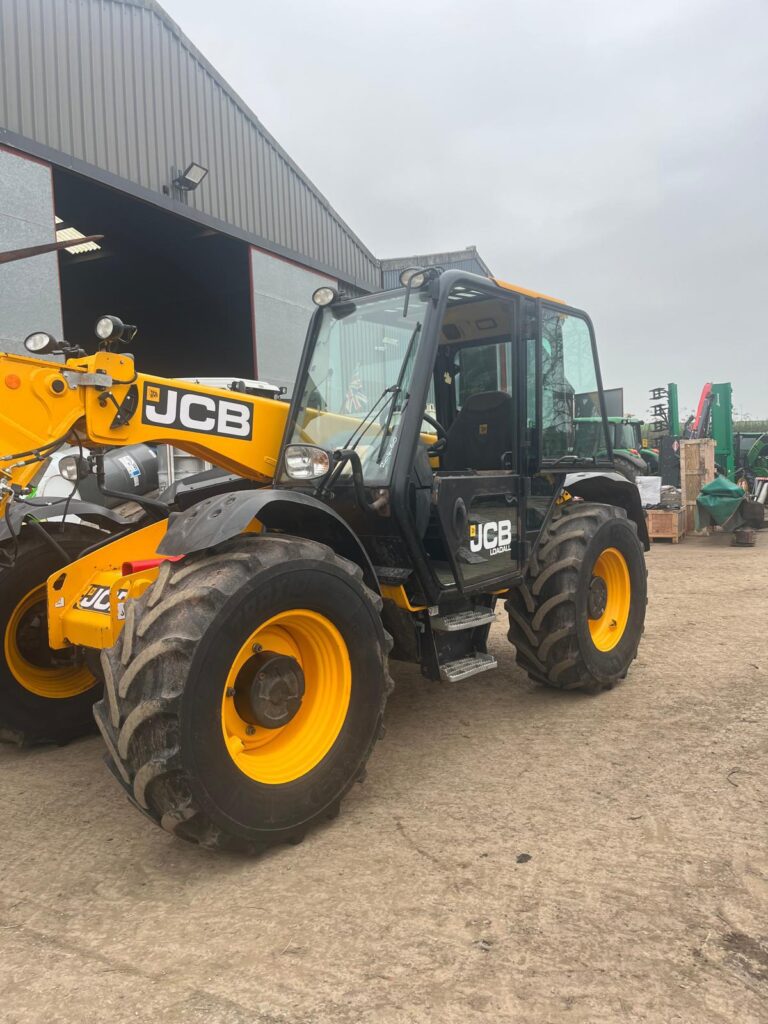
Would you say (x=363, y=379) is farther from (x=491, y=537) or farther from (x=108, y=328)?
(x=108, y=328)

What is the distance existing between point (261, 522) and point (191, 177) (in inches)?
375

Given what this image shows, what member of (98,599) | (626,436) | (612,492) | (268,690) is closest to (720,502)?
(626,436)

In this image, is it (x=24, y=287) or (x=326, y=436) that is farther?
(x=24, y=287)

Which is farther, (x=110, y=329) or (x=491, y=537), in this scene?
(x=491, y=537)

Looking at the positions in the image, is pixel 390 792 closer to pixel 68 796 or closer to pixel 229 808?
pixel 229 808

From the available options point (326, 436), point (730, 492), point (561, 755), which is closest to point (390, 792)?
point (561, 755)

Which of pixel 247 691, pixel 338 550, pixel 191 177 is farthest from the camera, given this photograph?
pixel 191 177

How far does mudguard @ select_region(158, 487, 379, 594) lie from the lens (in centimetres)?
264

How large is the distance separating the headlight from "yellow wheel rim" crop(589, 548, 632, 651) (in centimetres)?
223

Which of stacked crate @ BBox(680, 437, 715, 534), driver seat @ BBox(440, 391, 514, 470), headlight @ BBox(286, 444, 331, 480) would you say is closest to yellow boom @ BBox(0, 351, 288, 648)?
headlight @ BBox(286, 444, 331, 480)

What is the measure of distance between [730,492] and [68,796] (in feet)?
37.9

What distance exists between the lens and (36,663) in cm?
381

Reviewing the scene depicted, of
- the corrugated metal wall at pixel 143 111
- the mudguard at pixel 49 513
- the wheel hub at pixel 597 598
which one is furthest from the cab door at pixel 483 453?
the corrugated metal wall at pixel 143 111

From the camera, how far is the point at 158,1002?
6.28 ft
